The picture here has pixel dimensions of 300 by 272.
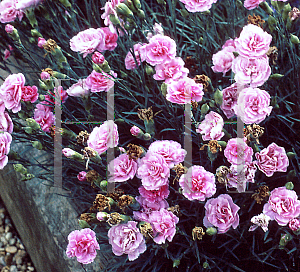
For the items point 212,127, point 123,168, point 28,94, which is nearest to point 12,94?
point 28,94

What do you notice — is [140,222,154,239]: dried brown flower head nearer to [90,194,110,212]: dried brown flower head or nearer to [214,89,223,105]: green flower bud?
[90,194,110,212]: dried brown flower head

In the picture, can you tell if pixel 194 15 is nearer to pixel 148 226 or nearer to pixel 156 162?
pixel 156 162

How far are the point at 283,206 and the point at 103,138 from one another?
623mm

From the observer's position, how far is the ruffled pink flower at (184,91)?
1.09 m

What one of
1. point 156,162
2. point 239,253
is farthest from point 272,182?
point 156,162

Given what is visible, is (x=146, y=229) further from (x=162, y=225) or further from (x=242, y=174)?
(x=242, y=174)

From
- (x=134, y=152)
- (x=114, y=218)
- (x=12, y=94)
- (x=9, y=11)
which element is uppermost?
(x=9, y=11)

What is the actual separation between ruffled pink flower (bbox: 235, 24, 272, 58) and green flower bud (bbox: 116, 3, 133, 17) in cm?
42

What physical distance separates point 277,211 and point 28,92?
993mm

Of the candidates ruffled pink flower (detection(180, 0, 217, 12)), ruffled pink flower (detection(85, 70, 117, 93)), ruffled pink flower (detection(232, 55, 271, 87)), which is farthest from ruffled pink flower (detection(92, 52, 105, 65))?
ruffled pink flower (detection(232, 55, 271, 87))

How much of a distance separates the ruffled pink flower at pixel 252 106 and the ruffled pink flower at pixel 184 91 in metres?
0.14

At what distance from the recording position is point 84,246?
3.55 ft

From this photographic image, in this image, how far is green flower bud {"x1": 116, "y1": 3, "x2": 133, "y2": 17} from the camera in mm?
1195

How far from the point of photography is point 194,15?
1.50 meters
